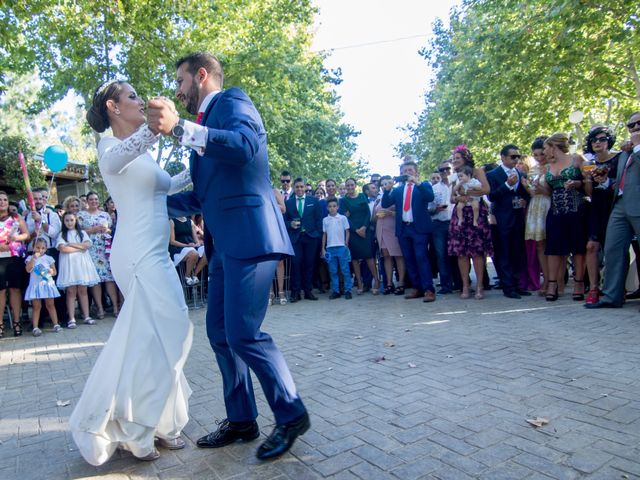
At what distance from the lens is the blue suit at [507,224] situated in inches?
298

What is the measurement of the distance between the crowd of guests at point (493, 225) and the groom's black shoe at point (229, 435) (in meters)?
5.39

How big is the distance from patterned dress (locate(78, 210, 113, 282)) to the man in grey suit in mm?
8077

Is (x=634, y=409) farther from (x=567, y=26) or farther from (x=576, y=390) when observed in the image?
(x=567, y=26)

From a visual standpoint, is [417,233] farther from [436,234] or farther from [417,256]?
[436,234]

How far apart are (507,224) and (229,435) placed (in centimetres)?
616

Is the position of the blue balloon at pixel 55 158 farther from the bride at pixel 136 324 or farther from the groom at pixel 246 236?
the groom at pixel 246 236

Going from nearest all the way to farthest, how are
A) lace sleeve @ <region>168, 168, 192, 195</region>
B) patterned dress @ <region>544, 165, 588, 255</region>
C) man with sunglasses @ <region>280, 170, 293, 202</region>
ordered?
lace sleeve @ <region>168, 168, 192, 195</region> → patterned dress @ <region>544, 165, 588, 255</region> → man with sunglasses @ <region>280, 170, 293, 202</region>

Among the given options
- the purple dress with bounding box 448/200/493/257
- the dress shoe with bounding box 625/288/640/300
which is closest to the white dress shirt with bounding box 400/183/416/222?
the purple dress with bounding box 448/200/493/257

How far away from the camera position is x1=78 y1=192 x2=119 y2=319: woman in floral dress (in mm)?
8648

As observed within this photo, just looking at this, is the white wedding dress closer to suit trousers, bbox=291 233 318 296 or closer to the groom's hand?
the groom's hand

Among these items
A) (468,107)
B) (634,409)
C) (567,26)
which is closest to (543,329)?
(634,409)

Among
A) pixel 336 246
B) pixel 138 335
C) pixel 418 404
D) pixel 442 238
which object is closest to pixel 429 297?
pixel 442 238

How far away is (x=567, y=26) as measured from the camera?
36.2ft

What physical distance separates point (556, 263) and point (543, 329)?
211 centimetres
